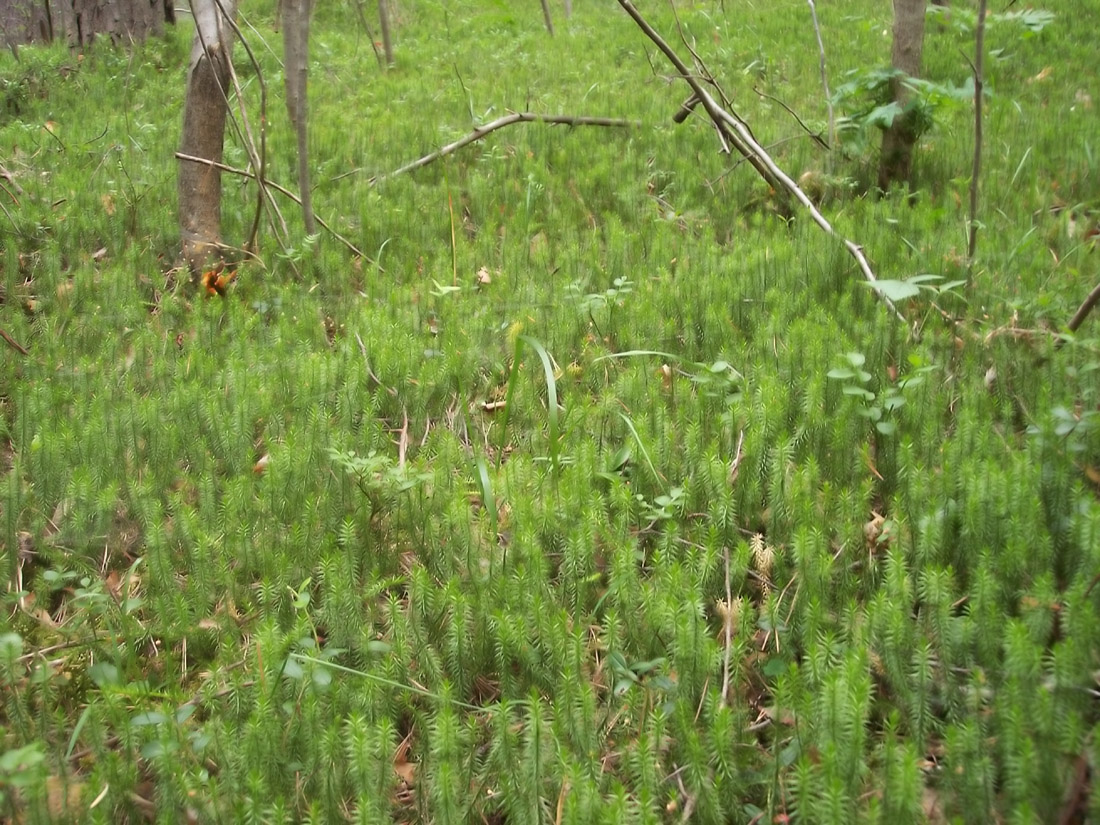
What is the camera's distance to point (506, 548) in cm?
226

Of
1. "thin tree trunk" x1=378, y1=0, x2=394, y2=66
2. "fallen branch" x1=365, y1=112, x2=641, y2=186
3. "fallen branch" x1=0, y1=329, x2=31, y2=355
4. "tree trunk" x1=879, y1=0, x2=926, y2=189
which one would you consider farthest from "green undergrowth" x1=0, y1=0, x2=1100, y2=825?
"thin tree trunk" x1=378, y1=0, x2=394, y2=66

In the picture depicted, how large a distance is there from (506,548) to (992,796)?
125 cm

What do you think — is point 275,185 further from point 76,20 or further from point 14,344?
point 76,20

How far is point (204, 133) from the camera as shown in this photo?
4621mm

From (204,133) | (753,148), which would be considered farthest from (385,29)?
(753,148)

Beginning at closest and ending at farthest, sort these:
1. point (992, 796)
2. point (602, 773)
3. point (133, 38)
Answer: point (992, 796) → point (602, 773) → point (133, 38)

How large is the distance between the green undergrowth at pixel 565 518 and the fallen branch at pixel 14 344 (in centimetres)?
6

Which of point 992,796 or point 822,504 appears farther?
point 822,504

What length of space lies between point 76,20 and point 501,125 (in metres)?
6.79

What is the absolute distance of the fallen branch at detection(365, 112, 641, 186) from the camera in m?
5.87

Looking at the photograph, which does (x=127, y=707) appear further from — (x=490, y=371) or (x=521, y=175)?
(x=521, y=175)

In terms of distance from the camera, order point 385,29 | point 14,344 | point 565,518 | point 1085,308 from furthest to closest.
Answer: point 385,29
point 14,344
point 1085,308
point 565,518

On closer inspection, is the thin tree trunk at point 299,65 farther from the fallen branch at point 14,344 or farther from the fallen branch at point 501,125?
the fallen branch at point 14,344

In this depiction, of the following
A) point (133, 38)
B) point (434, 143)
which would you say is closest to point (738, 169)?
point (434, 143)
